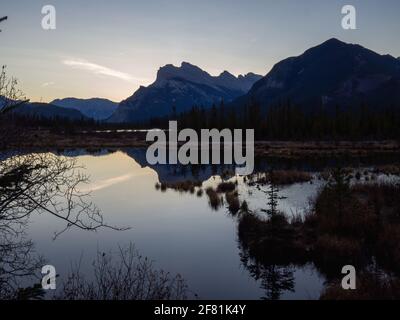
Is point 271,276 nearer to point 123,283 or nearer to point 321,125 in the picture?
point 123,283

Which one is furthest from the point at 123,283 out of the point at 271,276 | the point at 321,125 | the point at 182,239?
the point at 321,125

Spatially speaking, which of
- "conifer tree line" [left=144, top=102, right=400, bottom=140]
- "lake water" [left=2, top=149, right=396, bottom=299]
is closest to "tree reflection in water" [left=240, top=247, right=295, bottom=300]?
"lake water" [left=2, top=149, right=396, bottom=299]

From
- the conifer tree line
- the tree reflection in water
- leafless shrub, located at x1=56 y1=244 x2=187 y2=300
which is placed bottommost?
the tree reflection in water

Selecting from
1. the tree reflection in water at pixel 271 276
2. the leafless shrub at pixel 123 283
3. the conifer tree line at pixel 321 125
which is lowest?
the tree reflection in water at pixel 271 276

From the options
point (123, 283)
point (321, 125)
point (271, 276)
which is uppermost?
point (321, 125)

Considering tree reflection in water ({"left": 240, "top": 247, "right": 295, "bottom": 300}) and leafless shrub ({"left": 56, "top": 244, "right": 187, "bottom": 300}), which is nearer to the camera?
leafless shrub ({"left": 56, "top": 244, "right": 187, "bottom": 300})

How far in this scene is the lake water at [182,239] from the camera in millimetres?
14727

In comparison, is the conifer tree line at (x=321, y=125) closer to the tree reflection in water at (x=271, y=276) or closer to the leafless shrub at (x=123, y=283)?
the tree reflection in water at (x=271, y=276)

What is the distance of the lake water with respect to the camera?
14.7m

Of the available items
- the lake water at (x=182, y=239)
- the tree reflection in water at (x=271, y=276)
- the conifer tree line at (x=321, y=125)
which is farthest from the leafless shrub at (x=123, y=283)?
the conifer tree line at (x=321, y=125)

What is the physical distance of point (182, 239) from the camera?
21312 millimetres

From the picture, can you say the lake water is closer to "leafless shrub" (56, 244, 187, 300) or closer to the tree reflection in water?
the tree reflection in water

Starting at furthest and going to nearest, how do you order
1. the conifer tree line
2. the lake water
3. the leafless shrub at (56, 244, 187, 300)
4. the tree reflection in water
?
the conifer tree line
the lake water
the tree reflection in water
the leafless shrub at (56, 244, 187, 300)
